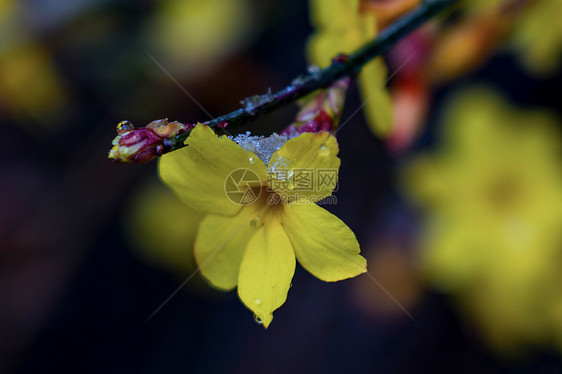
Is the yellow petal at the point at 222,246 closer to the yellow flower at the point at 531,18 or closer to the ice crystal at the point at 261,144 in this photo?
the ice crystal at the point at 261,144

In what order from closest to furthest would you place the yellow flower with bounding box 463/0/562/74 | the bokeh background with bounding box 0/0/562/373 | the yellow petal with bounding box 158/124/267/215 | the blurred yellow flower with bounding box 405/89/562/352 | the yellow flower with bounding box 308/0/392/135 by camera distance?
the yellow petal with bounding box 158/124/267/215 → the yellow flower with bounding box 308/0/392/135 → the yellow flower with bounding box 463/0/562/74 → the blurred yellow flower with bounding box 405/89/562/352 → the bokeh background with bounding box 0/0/562/373

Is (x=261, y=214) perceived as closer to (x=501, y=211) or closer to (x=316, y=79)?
(x=316, y=79)

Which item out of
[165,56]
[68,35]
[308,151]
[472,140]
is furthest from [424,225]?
[68,35]

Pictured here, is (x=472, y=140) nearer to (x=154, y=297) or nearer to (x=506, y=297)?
(x=506, y=297)

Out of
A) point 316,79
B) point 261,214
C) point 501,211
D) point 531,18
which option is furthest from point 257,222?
point 501,211

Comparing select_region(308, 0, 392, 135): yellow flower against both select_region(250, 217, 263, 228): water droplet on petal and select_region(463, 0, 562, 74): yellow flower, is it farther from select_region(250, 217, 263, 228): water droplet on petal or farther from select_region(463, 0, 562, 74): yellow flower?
select_region(463, 0, 562, 74): yellow flower

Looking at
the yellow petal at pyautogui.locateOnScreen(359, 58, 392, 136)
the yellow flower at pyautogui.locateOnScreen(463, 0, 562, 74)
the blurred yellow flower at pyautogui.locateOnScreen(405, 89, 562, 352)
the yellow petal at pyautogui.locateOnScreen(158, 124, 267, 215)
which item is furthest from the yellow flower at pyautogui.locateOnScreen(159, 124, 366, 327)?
the blurred yellow flower at pyautogui.locateOnScreen(405, 89, 562, 352)
